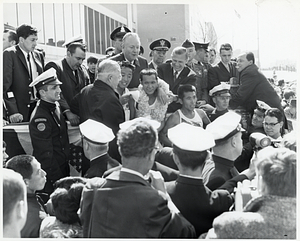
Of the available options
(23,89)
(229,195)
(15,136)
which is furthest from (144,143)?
(23,89)

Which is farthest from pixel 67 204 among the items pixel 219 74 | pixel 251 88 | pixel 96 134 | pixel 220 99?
pixel 219 74

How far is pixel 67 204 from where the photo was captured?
7.91 feet

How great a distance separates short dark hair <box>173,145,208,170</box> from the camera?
233cm

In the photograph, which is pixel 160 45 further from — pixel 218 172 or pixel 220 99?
pixel 218 172

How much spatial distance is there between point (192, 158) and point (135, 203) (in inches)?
17.9

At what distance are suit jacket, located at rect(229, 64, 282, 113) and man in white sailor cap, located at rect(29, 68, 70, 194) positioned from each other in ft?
6.36

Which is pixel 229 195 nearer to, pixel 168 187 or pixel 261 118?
pixel 168 187

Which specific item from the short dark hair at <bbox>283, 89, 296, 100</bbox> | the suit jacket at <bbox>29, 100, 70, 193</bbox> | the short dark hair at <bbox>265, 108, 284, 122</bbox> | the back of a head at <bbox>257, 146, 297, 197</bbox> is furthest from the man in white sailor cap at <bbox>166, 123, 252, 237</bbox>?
the short dark hair at <bbox>283, 89, 296, 100</bbox>

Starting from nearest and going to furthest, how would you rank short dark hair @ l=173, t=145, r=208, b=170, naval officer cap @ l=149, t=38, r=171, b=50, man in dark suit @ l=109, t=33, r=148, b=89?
1. short dark hair @ l=173, t=145, r=208, b=170
2. man in dark suit @ l=109, t=33, r=148, b=89
3. naval officer cap @ l=149, t=38, r=171, b=50

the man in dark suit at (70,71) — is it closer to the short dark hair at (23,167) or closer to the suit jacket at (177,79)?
the suit jacket at (177,79)

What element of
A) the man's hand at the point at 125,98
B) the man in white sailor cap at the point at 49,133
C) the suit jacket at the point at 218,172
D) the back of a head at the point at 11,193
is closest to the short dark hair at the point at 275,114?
the suit jacket at the point at 218,172

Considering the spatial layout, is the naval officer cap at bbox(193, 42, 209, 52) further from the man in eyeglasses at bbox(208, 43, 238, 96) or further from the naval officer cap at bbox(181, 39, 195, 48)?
the man in eyeglasses at bbox(208, 43, 238, 96)

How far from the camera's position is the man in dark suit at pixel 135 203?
2.13 meters

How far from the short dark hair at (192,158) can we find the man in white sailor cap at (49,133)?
4.70ft
